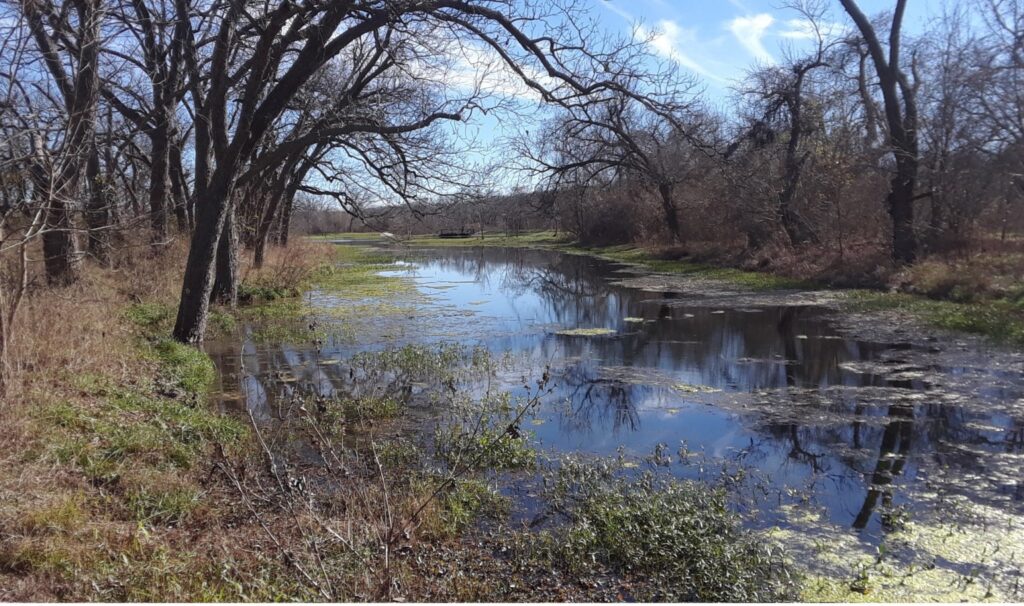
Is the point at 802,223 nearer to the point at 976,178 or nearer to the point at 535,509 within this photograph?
the point at 976,178

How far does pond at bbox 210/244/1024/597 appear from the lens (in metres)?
6.39

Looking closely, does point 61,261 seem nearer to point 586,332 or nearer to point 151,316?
point 151,316

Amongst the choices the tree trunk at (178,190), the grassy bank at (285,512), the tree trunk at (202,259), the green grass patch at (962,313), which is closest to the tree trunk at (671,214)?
the green grass patch at (962,313)

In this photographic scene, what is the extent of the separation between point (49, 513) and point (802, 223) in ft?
85.3

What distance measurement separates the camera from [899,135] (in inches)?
809

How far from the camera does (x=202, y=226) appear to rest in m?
11.5

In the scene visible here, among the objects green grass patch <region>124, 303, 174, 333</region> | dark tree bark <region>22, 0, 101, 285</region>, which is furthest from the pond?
dark tree bark <region>22, 0, 101, 285</region>

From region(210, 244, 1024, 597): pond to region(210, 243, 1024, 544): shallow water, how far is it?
0.03 meters

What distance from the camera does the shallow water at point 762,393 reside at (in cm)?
652

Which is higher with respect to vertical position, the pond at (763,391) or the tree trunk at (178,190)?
the tree trunk at (178,190)

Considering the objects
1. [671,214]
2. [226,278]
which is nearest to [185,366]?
[226,278]

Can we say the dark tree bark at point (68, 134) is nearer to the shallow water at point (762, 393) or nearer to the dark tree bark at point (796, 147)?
the shallow water at point (762, 393)

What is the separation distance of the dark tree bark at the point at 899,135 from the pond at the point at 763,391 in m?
4.64

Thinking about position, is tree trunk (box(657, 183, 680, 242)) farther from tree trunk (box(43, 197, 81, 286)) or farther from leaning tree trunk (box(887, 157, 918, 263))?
tree trunk (box(43, 197, 81, 286))
